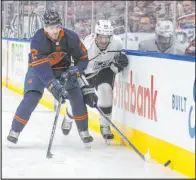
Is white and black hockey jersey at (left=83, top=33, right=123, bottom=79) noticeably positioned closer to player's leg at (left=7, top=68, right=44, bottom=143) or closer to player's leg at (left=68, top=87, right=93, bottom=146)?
player's leg at (left=68, top=87, right=93, bottom=146)

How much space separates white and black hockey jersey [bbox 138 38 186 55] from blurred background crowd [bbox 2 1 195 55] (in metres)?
0.05

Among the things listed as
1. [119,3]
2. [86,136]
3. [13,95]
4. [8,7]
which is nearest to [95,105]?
[86,136]

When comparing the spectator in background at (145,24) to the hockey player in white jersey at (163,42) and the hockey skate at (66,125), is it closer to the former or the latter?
the hockey player in white jersey at (163,42)

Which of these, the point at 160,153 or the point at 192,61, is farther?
the point at 160,153

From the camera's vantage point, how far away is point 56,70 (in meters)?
6.03

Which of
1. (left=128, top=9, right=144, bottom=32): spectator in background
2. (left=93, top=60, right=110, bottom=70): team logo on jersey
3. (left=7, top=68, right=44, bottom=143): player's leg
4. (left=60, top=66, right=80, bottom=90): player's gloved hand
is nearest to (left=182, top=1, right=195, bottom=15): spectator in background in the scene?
(left=93, top=60, right=110, bottom=70): team logo on jersey

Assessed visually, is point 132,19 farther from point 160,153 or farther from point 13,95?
point 13,95

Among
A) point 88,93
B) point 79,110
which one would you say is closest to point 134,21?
point 88,93

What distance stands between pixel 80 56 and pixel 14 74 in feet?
16.7

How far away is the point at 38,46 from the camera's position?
580 centimetres

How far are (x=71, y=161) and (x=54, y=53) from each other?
3.23ft

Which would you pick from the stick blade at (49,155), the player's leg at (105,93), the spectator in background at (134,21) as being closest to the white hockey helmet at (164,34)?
the player's leg at (105,93)

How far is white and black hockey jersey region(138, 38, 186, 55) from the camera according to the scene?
5.47 m

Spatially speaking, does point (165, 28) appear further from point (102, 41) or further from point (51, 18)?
point (51, 18)
